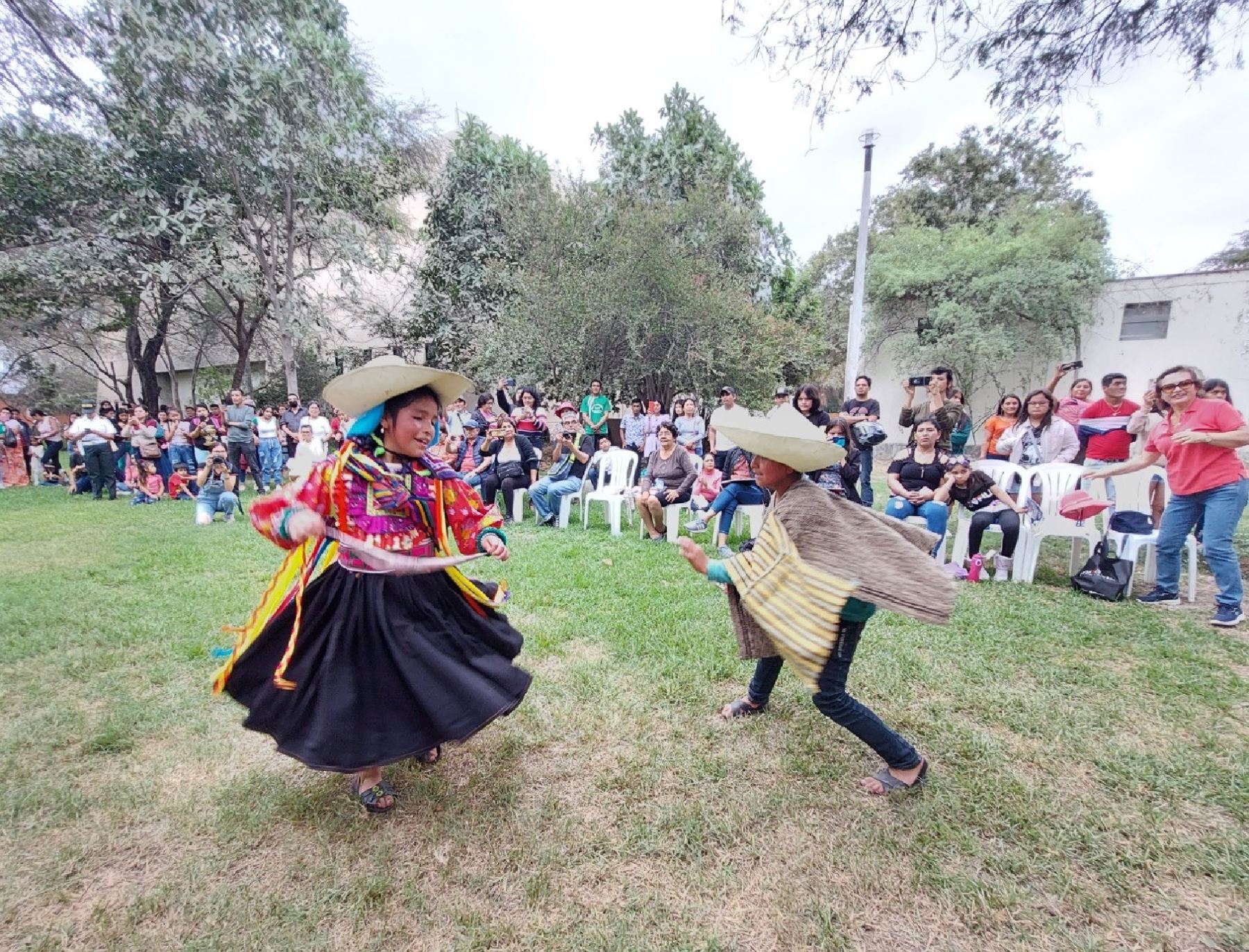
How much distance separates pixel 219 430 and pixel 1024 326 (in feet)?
70.6

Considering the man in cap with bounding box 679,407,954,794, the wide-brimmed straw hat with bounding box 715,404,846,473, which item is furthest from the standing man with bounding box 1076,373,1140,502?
the wide-brimmed straw hat with bounding box 715,404,846,473

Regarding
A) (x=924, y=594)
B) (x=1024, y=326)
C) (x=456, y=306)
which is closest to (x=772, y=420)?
(x=924, y=594)

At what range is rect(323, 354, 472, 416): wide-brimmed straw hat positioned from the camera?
2.37 m

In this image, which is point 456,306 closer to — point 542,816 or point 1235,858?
point 542,816

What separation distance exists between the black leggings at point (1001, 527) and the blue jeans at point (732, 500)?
218 centimetres

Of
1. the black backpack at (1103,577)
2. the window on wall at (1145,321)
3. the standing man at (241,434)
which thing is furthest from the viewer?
the window on wall at (1145,321)

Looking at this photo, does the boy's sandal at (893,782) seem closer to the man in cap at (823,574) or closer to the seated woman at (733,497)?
the man in cap at (823,574)

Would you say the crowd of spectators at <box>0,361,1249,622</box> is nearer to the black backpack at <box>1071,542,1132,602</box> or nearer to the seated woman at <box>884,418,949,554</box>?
the seated woman at <box>884,418,949,554</box>

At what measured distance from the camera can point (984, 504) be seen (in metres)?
5.84

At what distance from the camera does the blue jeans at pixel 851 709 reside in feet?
8.30

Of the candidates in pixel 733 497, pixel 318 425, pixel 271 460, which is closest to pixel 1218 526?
pixel 733 497

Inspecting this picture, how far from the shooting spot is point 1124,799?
2605 mm

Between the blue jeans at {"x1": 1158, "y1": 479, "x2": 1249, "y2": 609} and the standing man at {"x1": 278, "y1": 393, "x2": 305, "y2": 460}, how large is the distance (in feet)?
42.7

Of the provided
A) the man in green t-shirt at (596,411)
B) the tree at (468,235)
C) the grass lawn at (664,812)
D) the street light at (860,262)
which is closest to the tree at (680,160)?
the tree at (468,235)
